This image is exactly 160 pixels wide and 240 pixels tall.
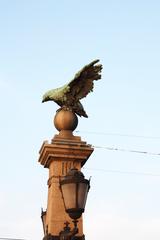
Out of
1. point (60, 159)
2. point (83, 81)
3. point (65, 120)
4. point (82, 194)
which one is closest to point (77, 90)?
point (83, 81)

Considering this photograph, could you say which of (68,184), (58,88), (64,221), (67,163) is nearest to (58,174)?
(67,163)

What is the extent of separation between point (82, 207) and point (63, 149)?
2822mm

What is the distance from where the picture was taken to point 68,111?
30.6 ft

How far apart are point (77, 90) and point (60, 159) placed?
1.41m

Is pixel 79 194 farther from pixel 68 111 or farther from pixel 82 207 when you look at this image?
pixel 68 111

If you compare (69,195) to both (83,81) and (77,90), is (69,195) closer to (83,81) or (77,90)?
(77,90)

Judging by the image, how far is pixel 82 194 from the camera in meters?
6.16

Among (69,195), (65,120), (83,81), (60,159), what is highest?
(83,81)

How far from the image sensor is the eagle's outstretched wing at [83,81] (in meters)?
9.48

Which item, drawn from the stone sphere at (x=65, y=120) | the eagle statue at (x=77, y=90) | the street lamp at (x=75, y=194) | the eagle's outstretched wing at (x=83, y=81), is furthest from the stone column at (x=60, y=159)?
the street lamp at (x=75, y=194)

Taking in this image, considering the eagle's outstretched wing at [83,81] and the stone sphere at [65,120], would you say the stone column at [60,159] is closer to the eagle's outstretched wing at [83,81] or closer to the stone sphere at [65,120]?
the stone sphere at [65,120]

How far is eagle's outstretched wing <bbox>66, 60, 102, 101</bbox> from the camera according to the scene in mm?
9477

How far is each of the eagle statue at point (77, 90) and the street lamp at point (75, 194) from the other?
3.31 meters

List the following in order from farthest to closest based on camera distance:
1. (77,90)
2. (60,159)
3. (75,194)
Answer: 1. (77,90)
2. (60,159)
3. (75,194)
